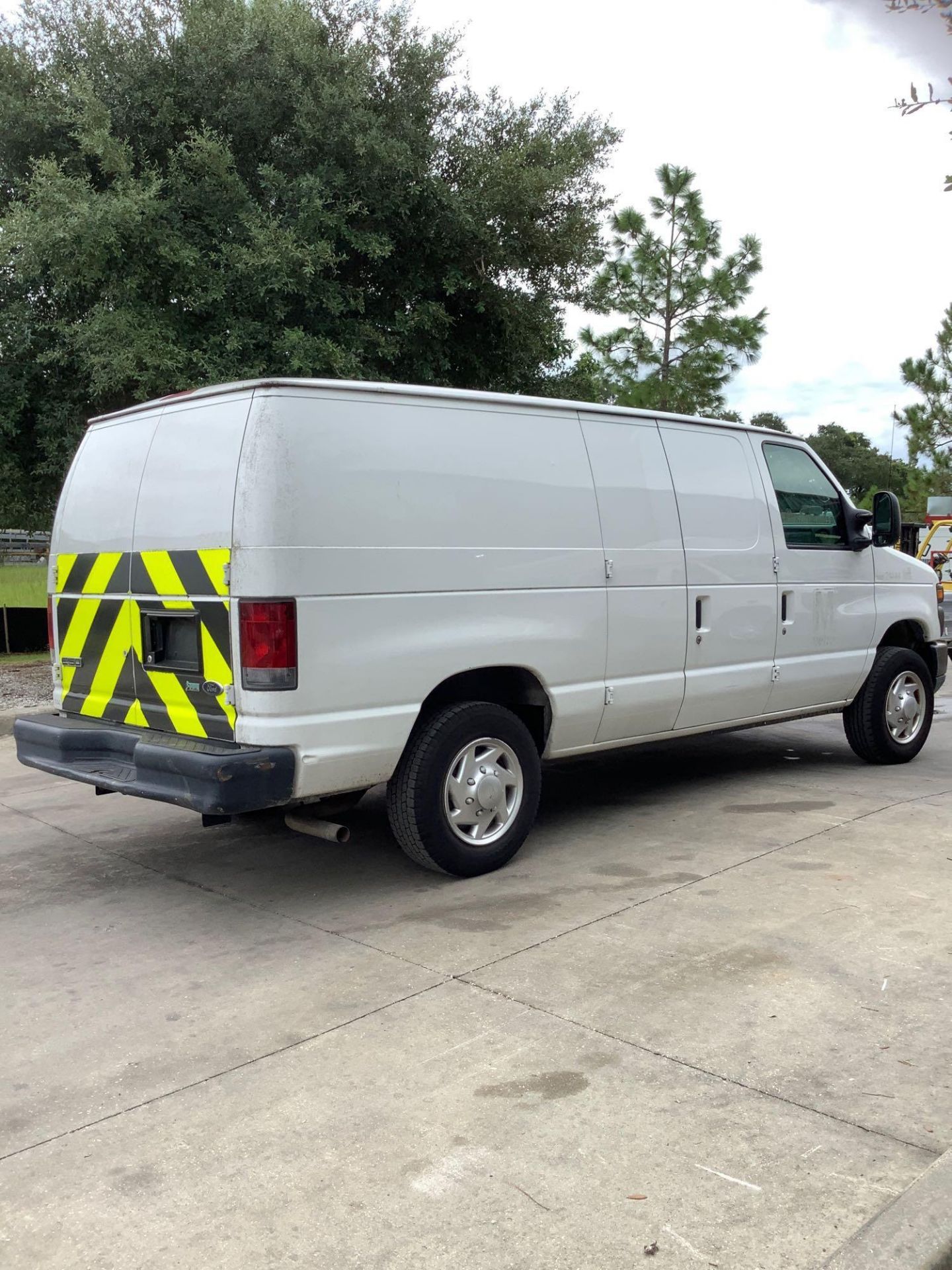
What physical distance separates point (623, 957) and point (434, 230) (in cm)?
1053

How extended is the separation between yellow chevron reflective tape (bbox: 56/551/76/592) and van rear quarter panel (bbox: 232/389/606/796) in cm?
150

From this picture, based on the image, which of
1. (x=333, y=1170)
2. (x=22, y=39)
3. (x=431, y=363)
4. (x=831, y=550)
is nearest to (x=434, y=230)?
(x=431, y=363)

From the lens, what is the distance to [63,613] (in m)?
5.69

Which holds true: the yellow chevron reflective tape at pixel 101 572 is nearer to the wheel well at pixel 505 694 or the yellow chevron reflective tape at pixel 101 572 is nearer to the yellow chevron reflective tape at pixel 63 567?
the yellow chevron reflective tape at pixel 63 567

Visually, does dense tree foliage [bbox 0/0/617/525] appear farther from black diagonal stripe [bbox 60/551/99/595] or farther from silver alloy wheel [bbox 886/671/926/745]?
silver alloy wheel [bbox 886/671/926/745]

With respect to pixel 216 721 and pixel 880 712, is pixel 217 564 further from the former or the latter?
pixel 880 712

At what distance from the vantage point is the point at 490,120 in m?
13.8

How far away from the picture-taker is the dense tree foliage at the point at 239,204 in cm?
1148

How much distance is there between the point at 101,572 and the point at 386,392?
1.66 m

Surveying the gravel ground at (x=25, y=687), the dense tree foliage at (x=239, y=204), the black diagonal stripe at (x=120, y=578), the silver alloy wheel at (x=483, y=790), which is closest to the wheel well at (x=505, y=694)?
the silver alloy wheel at (x=483, y=790)

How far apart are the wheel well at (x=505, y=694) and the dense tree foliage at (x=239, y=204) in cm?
697

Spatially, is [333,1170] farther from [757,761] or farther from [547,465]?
[757,761]

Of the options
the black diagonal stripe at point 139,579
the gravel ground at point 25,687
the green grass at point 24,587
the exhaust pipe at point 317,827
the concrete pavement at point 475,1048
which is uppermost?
the green grass at point 24,587

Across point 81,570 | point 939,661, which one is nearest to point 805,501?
point 939,661
